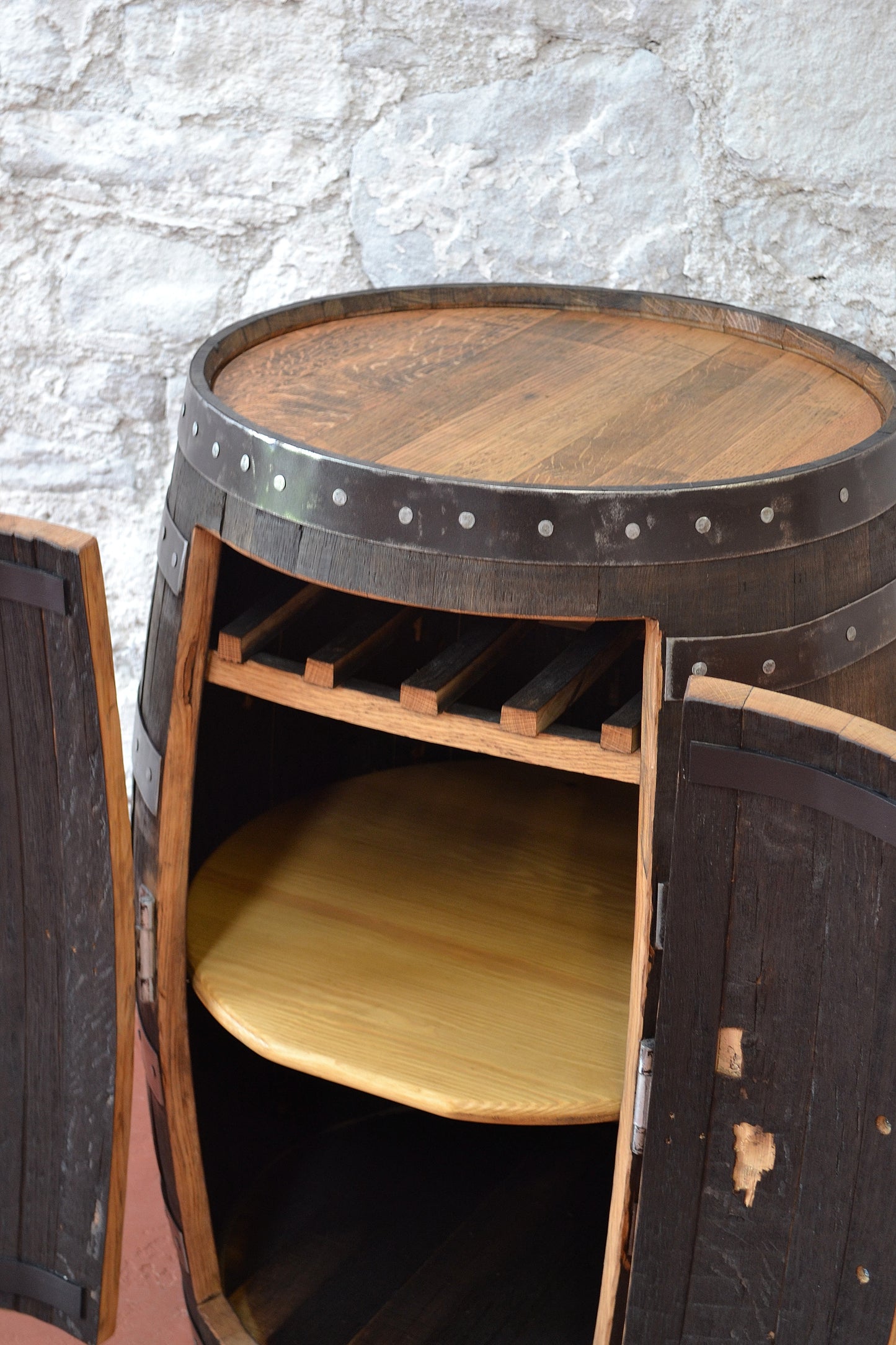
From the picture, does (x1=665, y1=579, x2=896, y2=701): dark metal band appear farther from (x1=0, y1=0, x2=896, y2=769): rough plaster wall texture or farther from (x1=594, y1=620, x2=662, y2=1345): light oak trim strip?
(x1=0, y1=0, x2=896, y2=769): rough plaster wall texture

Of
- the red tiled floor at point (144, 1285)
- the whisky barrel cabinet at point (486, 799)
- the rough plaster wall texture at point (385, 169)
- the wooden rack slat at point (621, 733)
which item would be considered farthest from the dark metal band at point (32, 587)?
the rough plaster wall texture at point (385, 169)

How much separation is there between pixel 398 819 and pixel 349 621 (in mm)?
229

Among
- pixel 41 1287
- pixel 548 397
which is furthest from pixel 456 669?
pixel 41 1287

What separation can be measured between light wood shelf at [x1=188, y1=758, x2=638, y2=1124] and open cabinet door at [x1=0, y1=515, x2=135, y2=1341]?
146mm

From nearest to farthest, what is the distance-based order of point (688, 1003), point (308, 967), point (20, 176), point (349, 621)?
1. point (688, 1003)
2. point (308, 967)
3. point (349, 621)
4. point (20, 176)

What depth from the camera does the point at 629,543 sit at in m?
0.95

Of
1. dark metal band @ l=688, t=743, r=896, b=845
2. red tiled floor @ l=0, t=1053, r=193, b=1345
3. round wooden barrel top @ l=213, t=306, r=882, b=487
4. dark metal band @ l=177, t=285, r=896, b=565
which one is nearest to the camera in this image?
dark metal band @ l=688, t=743, r=896, b=845

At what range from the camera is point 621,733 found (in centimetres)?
100

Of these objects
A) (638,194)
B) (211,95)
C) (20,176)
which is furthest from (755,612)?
(20,176)

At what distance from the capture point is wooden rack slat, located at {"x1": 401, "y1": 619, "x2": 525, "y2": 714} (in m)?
1.07

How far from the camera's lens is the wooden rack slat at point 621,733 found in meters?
1.00

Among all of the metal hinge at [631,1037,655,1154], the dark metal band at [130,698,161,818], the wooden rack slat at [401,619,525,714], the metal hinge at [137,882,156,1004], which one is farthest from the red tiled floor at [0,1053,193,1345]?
the wooden rack slat at [401,619,525,714]

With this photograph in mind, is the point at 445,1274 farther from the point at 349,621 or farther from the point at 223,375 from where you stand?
the point at 223,375

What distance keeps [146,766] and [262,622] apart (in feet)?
0.55
